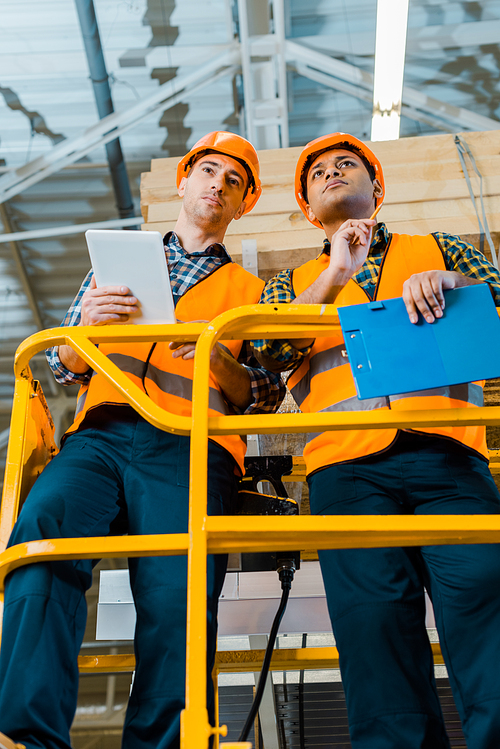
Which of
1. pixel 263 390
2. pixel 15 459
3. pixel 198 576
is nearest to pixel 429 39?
pixel 263 390

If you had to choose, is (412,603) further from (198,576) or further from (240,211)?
(240,211)

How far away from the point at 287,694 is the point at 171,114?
6.47 metres

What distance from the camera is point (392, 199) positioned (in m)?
3.77

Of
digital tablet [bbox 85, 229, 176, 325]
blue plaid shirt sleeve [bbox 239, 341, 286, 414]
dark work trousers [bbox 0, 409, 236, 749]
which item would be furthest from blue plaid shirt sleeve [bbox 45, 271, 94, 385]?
blue plaid shirt sleeve [bbox 239, 341, 286, 414]

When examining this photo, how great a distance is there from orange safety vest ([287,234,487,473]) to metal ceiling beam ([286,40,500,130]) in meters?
4.42

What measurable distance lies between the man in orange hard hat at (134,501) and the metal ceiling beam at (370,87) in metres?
4.16

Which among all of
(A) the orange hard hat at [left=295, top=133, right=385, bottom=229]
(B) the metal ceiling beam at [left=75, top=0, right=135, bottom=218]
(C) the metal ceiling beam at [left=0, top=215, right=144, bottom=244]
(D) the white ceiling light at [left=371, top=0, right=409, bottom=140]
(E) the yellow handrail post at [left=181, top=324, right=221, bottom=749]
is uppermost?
(B) the metal ceiling beam at [left=75, top=0, right=135, bottom=218]

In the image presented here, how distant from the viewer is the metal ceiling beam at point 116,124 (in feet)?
22.0

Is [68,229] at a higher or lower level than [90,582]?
higher

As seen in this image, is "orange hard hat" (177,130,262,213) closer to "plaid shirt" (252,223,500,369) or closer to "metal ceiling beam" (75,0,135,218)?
"plaid shirt" (252,223,500,369)

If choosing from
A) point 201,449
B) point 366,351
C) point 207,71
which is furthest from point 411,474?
point 207,71

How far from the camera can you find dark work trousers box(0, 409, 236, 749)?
1.58 meters

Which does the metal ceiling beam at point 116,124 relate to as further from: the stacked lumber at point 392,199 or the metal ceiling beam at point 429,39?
the stacked lumber at point 392,199

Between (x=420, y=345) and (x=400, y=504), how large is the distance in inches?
26.6
